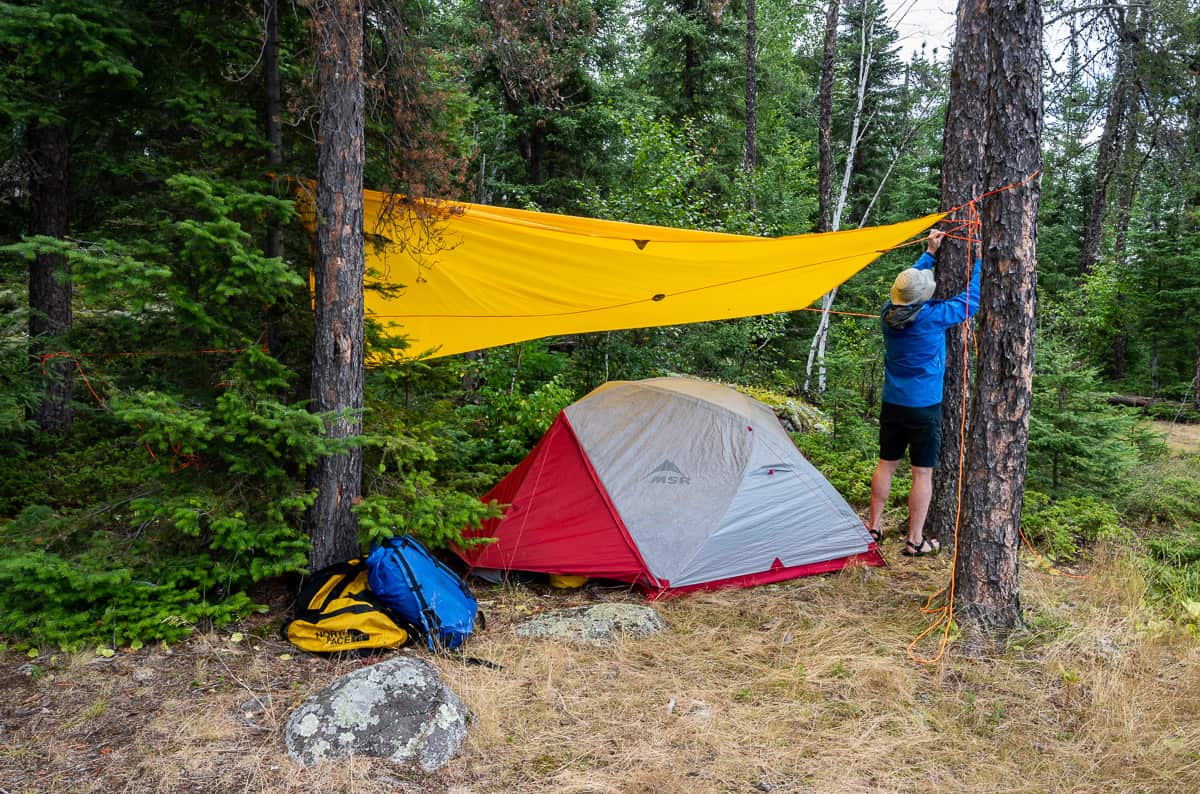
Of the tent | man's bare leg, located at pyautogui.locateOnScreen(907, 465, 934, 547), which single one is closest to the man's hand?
man's bare leg, located at pyautogui.locateOnScreen(907, 465, 934, 547)

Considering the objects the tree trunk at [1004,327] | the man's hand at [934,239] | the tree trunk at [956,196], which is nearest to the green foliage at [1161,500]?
the tree trunk at [956,196]

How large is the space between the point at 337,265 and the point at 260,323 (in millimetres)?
536

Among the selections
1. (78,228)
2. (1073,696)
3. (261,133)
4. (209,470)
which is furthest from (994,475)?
(78,228)

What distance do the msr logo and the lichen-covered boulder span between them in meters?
1.88

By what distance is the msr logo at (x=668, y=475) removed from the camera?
13.4 ft

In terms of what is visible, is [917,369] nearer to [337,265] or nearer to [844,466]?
[844,466]

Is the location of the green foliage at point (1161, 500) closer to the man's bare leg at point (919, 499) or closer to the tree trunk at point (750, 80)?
the man's bare leg at point (919, 499)

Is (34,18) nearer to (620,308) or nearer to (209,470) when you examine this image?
(209,470)

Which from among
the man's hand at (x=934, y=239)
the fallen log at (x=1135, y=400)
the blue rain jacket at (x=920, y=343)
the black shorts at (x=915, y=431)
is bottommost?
the fallen log at (x=1135, y=400)

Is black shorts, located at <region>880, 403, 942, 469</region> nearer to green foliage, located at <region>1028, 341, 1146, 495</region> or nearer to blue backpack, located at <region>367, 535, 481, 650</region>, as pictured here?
green foliage, located at <region>1028, 341, 1146, 495</region>

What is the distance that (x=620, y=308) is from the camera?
461 cm

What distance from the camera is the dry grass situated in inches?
86.7

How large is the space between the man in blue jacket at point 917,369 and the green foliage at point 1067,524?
3.40 ft

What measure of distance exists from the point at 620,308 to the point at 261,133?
224 cm
